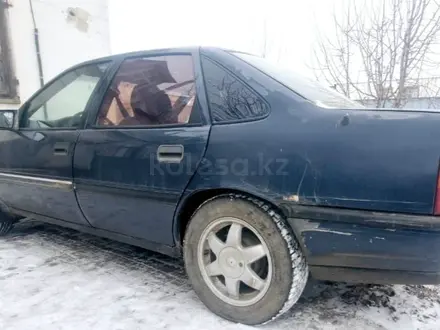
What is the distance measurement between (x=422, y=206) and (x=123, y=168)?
164 centimetres

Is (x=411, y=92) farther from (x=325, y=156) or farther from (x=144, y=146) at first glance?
(x=144, y=146)

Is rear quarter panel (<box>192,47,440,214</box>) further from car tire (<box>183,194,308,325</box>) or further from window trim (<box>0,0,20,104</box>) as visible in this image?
window trim (<box>0,0,20,104</box>)

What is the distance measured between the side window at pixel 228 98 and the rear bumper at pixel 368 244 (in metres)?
0.52

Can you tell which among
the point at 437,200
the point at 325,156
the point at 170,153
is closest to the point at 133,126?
the point at 170,153

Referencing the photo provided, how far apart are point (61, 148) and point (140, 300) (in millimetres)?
1221

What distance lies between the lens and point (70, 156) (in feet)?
8.40

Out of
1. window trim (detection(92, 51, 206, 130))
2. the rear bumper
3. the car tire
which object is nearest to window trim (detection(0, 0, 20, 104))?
window trim (detection(92, 51, 206, 130))

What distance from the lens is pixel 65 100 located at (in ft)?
9.45

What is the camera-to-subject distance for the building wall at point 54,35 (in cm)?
630

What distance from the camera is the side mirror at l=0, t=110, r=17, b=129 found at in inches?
121

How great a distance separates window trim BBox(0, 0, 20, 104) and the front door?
3.53 m

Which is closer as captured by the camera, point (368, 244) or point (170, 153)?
point (368, 244)

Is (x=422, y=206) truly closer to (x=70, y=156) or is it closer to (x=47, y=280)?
(x=70, y=156)

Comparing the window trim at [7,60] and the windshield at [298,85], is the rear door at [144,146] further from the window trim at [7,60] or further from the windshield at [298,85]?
the window trim at [7,60]
